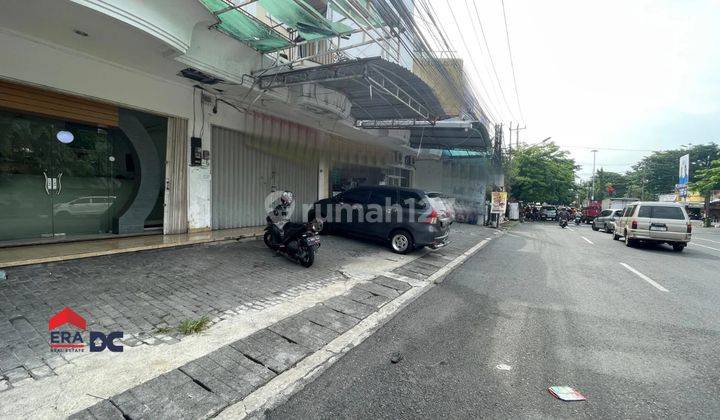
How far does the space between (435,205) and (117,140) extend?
24.7 ft

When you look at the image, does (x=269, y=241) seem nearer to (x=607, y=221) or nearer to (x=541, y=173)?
(x=607, y=221)

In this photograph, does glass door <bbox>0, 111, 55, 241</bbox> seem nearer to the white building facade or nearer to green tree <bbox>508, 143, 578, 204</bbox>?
the white building facade

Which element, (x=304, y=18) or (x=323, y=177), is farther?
(x=323, y=177)

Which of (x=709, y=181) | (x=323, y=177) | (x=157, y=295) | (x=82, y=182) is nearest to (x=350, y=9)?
(x=157, y=295)

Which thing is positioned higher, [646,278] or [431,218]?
[431,218]

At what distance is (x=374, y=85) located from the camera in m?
6.97

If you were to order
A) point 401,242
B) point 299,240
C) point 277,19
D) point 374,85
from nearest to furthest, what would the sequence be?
point 277,19, point 299,240, point 374,85, point 401,242

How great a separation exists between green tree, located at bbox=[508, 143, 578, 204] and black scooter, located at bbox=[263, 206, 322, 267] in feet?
73.7

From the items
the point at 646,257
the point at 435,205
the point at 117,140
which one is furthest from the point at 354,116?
the point at 646,257

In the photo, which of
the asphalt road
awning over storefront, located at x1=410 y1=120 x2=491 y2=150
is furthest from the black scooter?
awning over storefront, located at x1=410 y1=120 x2=491 y2=150

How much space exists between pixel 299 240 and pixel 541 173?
25106 millimetres

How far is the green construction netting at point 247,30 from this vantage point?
5.32 meters

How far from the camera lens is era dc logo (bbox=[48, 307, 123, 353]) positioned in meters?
3.01

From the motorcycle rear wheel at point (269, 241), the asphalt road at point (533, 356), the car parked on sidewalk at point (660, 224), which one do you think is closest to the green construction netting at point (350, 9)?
the motorcycle rear wheel at point (269, 241)
